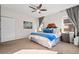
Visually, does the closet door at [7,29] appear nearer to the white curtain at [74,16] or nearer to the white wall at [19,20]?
the white wall at [19,20]

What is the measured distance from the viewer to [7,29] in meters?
2.48

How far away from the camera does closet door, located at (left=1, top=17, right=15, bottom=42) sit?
8.06 ft

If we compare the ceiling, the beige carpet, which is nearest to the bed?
the beige carpet

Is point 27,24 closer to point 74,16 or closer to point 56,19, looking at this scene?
point 56,19

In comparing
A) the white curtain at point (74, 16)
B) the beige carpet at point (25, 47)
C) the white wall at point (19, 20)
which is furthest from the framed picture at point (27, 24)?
the white curtain at point (74, 16)

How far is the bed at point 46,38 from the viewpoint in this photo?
2551 millimetres

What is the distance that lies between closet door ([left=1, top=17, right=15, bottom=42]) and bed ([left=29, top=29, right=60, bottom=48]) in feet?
1.62

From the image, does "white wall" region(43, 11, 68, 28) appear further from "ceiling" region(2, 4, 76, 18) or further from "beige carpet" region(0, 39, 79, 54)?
"beige carpet" region(0, 39, 79, 54)

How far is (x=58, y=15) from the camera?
8.27 feet

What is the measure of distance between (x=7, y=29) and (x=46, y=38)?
1.06m

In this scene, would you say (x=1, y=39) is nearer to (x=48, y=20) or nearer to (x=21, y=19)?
(x=21, y=19)

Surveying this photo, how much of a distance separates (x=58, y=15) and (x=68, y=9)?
1.01ft

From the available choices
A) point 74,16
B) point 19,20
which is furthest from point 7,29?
point 74,16
